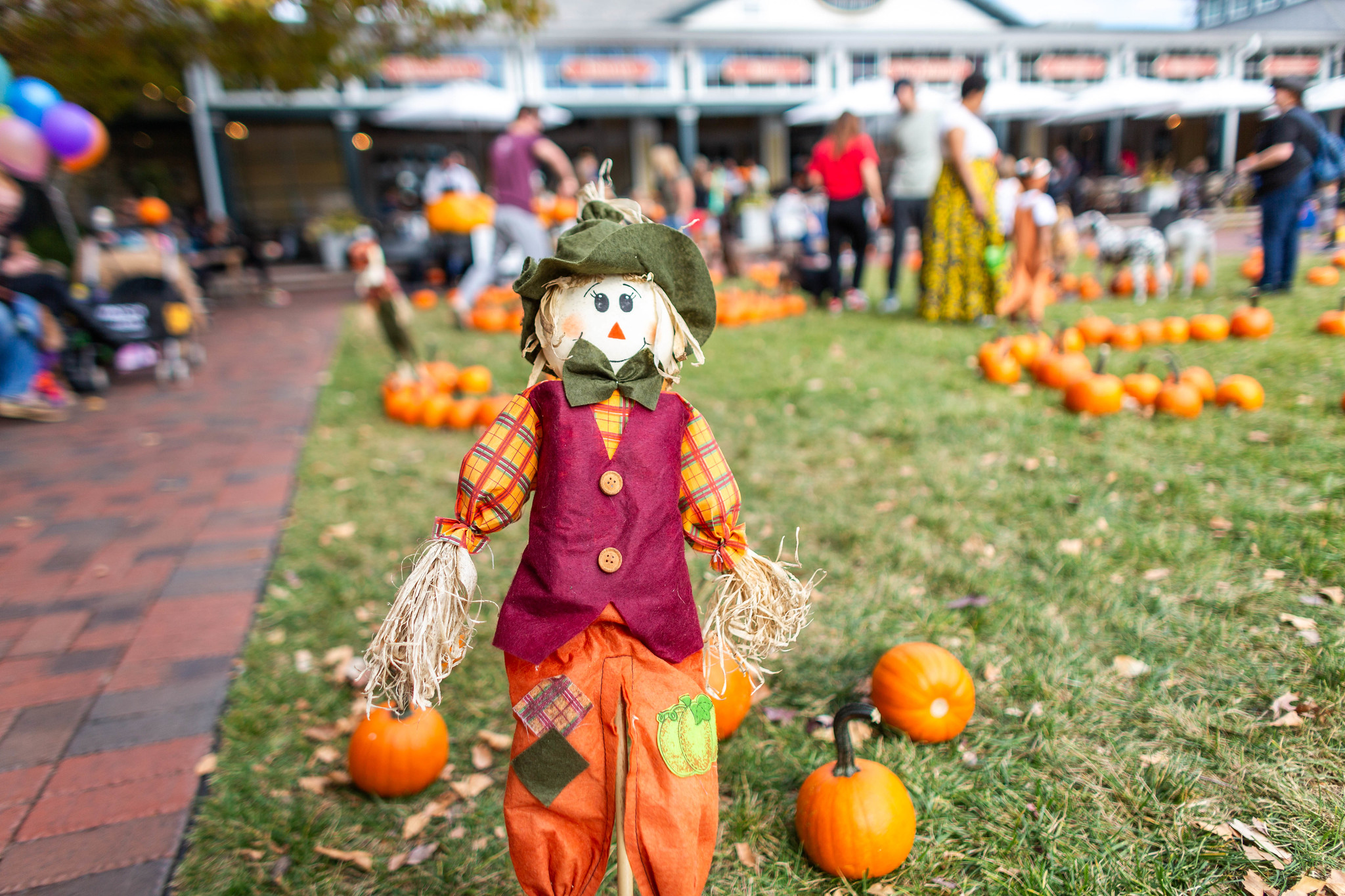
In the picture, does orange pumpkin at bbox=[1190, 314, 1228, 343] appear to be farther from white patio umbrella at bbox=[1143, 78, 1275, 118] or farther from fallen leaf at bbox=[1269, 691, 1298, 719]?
white patio umbrella at bbox=[1143, 78, 1275, 118]

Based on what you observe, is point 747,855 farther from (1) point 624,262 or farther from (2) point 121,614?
(2) point 121,614

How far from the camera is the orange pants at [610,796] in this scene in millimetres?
1550

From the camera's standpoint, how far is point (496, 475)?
1.66 metres

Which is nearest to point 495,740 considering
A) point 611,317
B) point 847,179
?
point 611,317

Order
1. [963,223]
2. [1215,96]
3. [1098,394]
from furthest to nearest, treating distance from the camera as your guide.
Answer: [1215,96] → [963,223] → [1098,394]

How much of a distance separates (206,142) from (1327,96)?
24063 mm

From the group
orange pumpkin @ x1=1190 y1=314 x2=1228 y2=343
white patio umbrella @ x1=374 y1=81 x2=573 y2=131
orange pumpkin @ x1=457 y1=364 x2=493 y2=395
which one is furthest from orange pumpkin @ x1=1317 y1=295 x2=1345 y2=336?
white patio umbrella @ x1=374 y1=81 x2=573 y2=131

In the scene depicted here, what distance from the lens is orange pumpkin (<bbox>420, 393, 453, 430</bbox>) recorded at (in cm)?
536

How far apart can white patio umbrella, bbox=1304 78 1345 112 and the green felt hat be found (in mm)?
16663

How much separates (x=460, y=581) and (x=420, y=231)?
1785 cm

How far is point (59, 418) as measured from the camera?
6289 millimetres

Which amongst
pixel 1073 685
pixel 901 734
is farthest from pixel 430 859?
pixel 1073 685

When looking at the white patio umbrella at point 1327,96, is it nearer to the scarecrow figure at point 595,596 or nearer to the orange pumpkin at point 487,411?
the orange pumpkin at point 487,411

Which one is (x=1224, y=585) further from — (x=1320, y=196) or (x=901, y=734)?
(x=1320, y=196)
